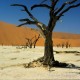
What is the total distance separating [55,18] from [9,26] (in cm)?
11029

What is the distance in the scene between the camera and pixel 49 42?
17141mm

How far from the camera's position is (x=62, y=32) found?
17275 cm

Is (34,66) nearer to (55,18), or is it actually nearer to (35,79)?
(55,18)

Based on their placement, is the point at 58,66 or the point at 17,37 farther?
the point at 17,37

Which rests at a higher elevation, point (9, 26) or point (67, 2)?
point (9, 26)

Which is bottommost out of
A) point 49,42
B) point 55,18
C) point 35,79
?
point 35,79

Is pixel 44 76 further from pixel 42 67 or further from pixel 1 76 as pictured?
pixel 42 67

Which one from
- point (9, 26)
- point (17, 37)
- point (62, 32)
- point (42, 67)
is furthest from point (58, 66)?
point (62, 32)

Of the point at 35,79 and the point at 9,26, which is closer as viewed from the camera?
the point at 35,79

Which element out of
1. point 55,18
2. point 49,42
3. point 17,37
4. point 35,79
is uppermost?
point 17,37

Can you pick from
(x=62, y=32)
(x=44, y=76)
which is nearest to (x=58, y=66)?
(x=44, y=76)

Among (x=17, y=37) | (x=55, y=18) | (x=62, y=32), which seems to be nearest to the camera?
(x=55, y=18)

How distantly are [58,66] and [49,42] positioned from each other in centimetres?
140

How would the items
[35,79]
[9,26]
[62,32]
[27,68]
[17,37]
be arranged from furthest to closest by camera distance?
[62,32]
[9,26]
[17,37]
[27,68]
[35,79]
